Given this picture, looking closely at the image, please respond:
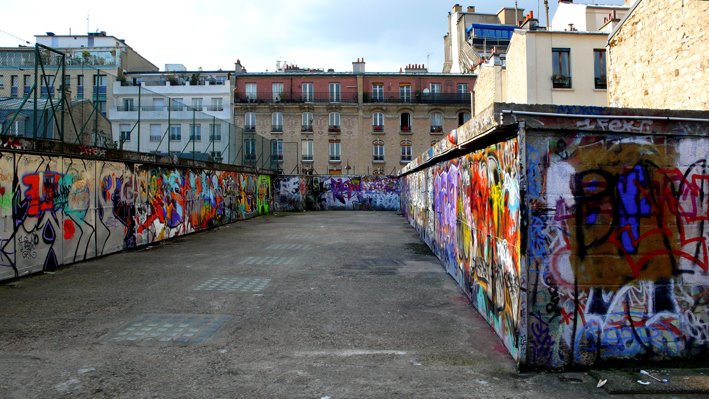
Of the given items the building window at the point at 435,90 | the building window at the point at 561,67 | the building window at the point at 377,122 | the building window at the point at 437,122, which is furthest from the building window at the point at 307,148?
the building window at the point at 561,67

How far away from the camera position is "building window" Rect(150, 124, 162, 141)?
1463 cm

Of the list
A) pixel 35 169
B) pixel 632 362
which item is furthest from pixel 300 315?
pixel 35 169

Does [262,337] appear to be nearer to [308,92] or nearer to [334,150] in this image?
[334,150]

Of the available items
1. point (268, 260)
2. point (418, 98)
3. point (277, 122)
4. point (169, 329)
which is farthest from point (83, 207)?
point (418, 98)

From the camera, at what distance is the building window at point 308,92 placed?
47419 millimetres

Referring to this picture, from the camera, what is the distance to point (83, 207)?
10844mm

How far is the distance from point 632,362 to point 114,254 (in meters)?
11.5

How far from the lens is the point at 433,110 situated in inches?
1866

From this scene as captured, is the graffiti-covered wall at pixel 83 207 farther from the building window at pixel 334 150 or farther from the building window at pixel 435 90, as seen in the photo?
the building window at pixel 435 90

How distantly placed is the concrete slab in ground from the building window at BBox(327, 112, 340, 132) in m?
38.0

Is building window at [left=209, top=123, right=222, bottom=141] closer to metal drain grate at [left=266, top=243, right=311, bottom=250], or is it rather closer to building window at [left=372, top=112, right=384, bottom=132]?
metal drain grate at [left=266, top=243, right=311, bottom=250]

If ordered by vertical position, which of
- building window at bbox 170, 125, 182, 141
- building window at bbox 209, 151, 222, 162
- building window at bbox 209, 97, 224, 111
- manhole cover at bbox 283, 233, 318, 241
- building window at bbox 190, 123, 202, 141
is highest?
building window at bbox 209, 97, 224, 111

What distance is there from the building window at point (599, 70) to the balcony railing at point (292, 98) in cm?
2741

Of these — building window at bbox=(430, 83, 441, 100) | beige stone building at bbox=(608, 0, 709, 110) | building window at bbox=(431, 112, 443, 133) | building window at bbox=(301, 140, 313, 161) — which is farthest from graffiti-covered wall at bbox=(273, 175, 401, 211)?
beige stone building at bbox=(608, 0, 709, 110)
